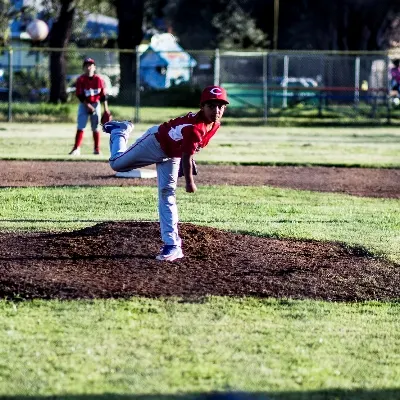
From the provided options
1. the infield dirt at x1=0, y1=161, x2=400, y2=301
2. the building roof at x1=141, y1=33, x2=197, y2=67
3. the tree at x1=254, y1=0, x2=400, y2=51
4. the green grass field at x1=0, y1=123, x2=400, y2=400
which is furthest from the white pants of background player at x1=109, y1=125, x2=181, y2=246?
the tree at x1=254, y1=0, x2=400, y2=51

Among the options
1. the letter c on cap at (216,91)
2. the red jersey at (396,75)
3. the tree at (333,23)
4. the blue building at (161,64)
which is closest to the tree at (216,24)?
the tree at (333,23)

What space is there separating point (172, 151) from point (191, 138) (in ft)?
1.70

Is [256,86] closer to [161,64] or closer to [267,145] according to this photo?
[161,64]

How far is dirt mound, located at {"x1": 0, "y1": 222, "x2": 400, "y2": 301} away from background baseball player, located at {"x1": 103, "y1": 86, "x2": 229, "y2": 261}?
0.34 meters

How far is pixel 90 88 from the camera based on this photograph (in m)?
20.5

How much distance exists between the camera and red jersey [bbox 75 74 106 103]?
67.4 ft

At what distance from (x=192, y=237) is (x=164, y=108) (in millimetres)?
32684

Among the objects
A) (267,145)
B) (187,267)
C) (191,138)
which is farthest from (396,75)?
(191,138)

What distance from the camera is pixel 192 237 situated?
10156mm

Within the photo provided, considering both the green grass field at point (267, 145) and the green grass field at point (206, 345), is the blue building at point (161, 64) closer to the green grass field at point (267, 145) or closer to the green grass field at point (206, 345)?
the green grass field at point (267, 145)

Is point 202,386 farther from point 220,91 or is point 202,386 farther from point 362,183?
point 362,183

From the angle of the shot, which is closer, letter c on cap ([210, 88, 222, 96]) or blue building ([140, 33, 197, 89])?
letter c on cap ([210, 88, 222, 96])

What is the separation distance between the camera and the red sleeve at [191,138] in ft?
28.4

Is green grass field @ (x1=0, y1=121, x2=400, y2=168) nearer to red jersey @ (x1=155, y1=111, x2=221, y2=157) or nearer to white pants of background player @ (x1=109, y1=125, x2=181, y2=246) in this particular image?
white pants of background player @ (x1=109, y1=125, x2=181, y2=246)
